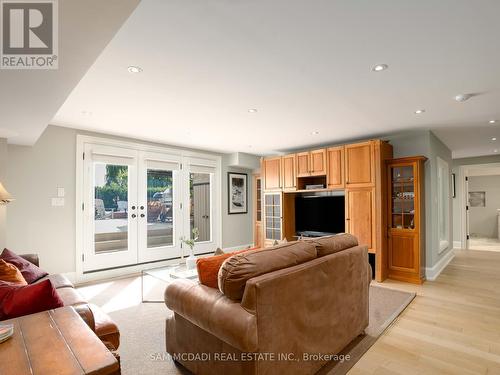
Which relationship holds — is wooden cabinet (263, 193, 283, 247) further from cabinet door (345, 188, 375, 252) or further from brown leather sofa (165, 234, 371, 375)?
brown leather sofa (165, 234, 371, 375)

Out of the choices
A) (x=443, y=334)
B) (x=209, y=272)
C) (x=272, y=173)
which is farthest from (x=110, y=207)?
(x=443, y=334)

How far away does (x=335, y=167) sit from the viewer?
4.79m

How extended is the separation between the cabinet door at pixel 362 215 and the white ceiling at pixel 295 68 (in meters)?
1.09

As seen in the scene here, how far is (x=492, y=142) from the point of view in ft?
17.1

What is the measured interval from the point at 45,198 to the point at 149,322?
2.53 m

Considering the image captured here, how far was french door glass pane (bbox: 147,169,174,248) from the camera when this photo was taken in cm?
514

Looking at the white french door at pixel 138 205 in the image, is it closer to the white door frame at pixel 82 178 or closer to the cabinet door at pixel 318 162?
the white door frame at pixel 82 178

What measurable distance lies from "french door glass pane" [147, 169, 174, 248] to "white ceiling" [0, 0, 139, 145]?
2.32m

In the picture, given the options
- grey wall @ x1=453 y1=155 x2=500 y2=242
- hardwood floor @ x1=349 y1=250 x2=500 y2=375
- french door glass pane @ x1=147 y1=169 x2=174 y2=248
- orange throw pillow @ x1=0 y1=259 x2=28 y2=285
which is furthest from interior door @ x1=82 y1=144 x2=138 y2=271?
grey wall @ x1=453 y1=155 x2=500 y2=242

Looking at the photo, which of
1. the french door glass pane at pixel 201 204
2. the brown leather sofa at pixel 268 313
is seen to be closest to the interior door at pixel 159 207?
the french door glass pane at pixel 201 204

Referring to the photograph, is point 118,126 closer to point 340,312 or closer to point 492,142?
point 340,312

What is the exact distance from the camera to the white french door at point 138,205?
442 cm

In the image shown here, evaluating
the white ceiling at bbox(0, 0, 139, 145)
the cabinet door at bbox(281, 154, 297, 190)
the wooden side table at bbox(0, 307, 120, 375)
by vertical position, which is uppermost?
the white ceiling at bbox(0, 0, 139, 145)

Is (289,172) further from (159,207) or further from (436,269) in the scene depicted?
(436,269)
